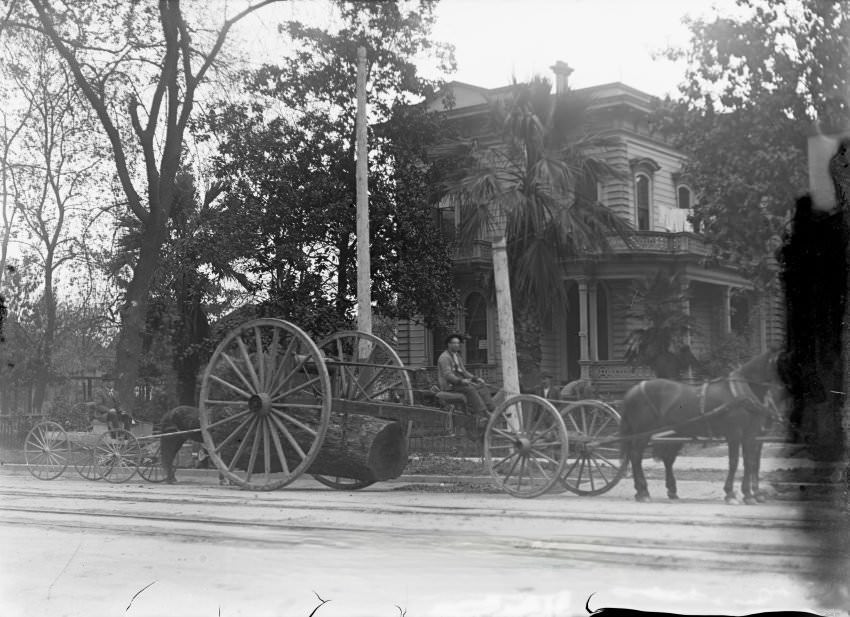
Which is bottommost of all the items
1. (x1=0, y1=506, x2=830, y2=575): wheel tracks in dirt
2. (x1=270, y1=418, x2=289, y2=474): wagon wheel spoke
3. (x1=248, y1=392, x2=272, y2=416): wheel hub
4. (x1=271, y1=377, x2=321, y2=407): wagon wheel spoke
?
(x1=0, y1=506, x2=830, y2=575): wheel tracks in dirt

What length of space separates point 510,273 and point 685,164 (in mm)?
549

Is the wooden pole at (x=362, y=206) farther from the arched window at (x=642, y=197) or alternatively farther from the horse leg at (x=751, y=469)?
the horse leg at (x=751, y=469)

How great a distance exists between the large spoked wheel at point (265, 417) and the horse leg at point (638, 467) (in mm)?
1447

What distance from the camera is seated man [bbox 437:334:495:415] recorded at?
306cm

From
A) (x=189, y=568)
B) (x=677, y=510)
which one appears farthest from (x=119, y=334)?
(x=677, y=510)

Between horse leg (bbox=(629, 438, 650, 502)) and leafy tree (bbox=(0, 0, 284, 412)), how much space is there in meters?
1.75

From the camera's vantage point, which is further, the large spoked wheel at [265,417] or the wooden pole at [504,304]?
the large spoked wheel at [265,417]

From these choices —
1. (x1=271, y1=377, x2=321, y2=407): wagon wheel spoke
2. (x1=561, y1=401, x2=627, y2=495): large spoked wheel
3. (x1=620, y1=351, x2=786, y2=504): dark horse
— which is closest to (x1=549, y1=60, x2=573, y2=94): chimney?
(x1=620, y1=351, x2=786, y2=504): dark horse

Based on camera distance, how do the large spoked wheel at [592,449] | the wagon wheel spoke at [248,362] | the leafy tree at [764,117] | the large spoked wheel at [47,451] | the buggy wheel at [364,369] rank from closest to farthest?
1. the leafy tree at [764,117]
2. the large spoked wheel at [592,449]
3. the buggy wheel at [364,369]
4. the wagon wheel spoke at [248,362]
5. the large spoked wheel at [47,451]

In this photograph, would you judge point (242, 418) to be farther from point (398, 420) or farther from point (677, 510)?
point (677, 510)

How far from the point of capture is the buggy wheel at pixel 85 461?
15.4 feet

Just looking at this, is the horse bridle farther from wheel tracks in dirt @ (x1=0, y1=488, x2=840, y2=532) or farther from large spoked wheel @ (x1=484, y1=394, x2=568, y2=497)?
large spoked wheel @ (x1=484, y1=394, x2=568, y2=497)

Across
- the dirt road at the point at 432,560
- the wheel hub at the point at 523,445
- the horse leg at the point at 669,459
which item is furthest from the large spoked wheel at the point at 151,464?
the horse leg at the point at 669,459

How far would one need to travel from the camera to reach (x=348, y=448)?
5219 mm
